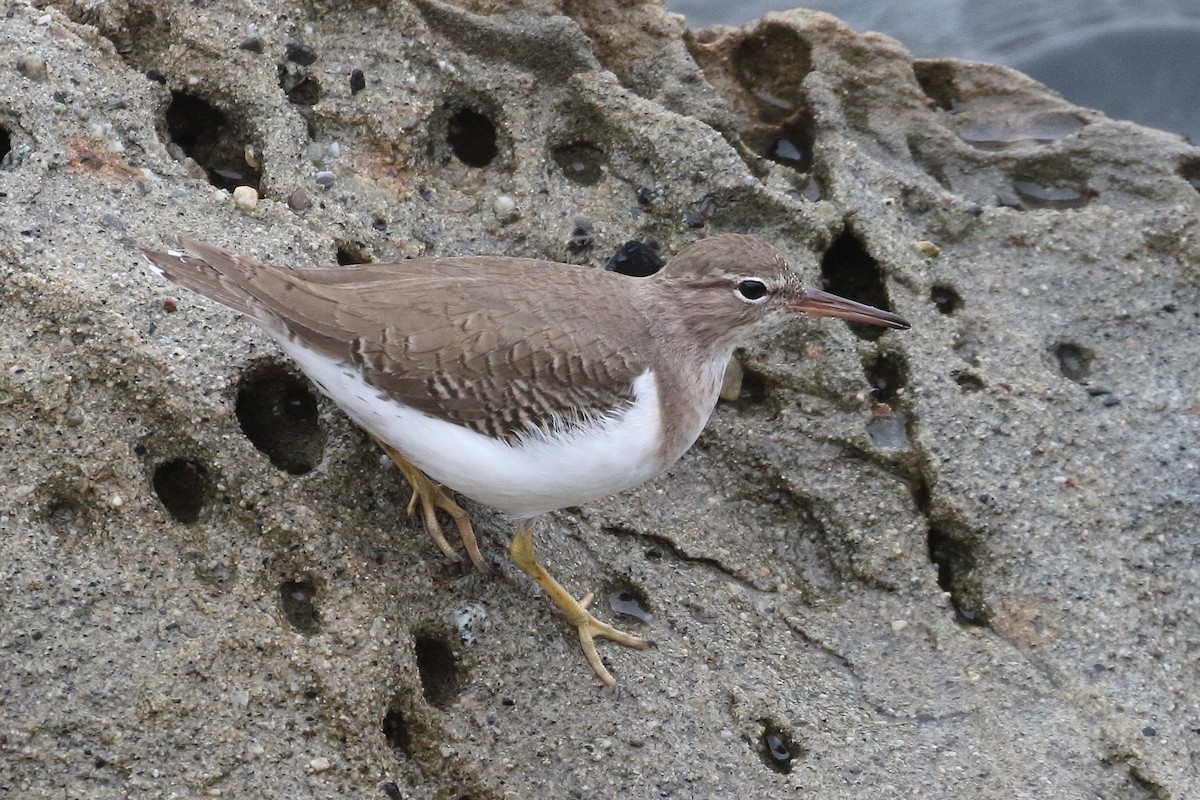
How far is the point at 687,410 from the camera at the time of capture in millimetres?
4117

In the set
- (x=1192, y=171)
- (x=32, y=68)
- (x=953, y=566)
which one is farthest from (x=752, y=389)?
(x=32, y=68)

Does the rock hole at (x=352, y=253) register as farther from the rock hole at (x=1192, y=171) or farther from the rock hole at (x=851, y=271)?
the rock hole at (x=1192, y=171)

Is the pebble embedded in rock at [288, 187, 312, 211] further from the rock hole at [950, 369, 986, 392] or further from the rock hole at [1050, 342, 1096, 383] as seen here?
the rock hole at [1050, 342, 1096, 383]

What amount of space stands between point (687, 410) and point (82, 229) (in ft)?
7.21

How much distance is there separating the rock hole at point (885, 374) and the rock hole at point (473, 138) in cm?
186

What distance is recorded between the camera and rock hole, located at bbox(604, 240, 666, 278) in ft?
16.0

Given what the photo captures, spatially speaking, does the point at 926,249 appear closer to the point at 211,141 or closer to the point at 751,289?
the point at 751,289

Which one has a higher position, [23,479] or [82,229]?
[82,229]

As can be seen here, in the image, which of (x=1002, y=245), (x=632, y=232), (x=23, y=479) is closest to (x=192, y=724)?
(x=23, y=479)

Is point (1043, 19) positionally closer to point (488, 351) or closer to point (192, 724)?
point (488, 351)

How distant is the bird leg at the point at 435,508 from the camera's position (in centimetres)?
405

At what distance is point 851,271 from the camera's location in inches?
202

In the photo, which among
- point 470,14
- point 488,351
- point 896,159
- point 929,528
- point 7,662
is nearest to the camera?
point 7,662

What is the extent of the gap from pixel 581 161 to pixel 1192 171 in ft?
9.52
